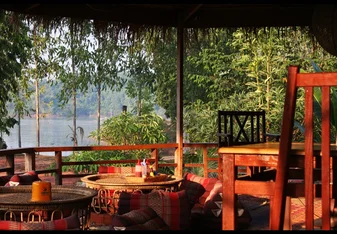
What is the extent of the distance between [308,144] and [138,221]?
153 centimetres

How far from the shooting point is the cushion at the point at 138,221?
3.31 metres

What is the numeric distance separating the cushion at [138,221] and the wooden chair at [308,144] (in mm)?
1170

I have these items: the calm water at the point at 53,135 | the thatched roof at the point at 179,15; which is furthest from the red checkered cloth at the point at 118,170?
the calm water at the point at 53,135

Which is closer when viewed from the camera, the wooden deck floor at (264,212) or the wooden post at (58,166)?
the wooden deck floor at (264,212)

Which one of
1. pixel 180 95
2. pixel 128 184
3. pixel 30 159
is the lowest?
pixel 128 184

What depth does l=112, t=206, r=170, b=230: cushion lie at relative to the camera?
10.9ft

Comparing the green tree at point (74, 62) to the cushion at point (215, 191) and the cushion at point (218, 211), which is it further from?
the cushion at point (218, 211)

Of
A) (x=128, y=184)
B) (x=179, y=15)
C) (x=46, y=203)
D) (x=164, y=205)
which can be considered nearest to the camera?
(x=46, y=203)

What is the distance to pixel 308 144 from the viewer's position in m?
2.24

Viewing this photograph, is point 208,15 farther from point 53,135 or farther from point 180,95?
point 53,135

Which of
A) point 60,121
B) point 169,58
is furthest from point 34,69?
point 60,121

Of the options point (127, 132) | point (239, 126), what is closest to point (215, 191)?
point (239, 126)

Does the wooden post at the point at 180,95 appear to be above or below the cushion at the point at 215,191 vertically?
above

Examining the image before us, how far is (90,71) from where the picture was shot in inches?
656
